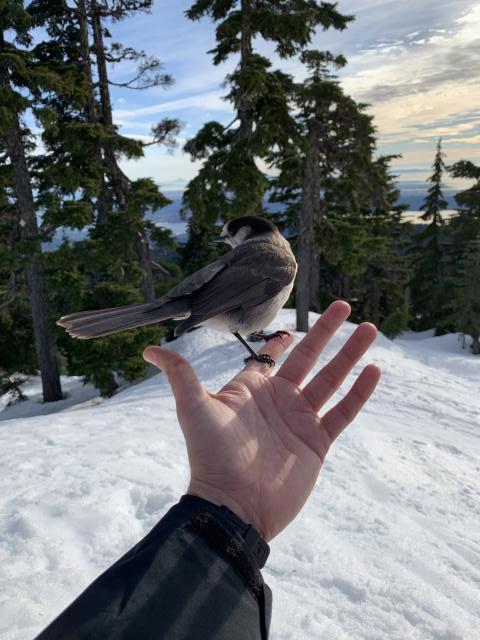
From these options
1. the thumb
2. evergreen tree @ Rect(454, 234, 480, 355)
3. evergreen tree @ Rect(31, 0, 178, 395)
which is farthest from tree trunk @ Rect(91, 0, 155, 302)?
evergreen tree @ Rect(454, 234, 480, 355)

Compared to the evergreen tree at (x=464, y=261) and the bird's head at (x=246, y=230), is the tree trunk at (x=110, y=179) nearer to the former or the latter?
the bird's head at (x=246, y=230)

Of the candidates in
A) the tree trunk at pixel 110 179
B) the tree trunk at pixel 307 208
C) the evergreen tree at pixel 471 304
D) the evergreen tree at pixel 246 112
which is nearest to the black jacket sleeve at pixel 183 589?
the evergreen tree at pixel 246 112

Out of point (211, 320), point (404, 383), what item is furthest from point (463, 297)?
point (211, 320)

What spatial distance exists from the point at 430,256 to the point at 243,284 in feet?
119

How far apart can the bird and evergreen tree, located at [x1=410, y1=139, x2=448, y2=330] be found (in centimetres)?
3309

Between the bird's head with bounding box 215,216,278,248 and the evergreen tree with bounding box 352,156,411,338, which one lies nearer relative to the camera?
the bird's head with bounding box 215,216,278,248

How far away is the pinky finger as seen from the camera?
Result: 278 centimetres

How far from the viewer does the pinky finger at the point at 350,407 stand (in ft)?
9.12

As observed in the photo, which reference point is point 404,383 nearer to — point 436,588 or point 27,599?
point 436,588

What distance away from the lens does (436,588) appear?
401 cm

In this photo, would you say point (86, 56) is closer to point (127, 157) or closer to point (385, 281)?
point (127, 157)

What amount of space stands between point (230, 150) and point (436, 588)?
10.7m

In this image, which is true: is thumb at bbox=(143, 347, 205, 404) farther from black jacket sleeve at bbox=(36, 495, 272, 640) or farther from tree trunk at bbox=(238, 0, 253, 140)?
tree trunk at bbox=(238, 0, 253, 140)

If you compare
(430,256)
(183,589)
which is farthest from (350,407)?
(430,256)
